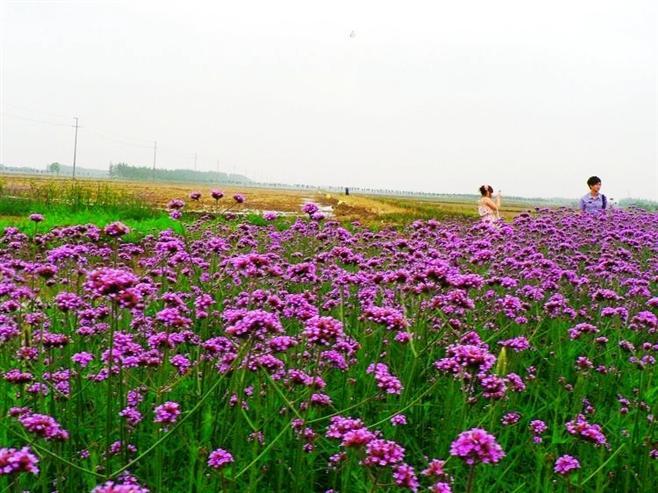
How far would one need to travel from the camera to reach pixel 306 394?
11.6 feet

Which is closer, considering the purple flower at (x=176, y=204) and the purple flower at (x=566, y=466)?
the purple flower at (x=566, y=466)

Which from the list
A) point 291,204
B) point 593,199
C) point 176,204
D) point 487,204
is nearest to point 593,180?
point 593,199

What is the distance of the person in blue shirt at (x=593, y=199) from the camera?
15.0 metres

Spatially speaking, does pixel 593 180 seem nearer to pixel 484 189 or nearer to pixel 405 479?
pixel 484 189

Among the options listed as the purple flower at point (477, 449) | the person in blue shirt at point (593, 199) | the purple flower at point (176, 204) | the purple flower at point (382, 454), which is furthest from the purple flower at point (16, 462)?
the person in blue shirt at point (593, 199)

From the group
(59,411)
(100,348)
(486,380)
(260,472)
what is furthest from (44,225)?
(486,380)

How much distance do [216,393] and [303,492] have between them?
95cm

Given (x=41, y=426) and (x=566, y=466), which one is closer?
→ (x=41, y=426)

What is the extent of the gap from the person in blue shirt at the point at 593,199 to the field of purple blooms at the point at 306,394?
9.04 metres

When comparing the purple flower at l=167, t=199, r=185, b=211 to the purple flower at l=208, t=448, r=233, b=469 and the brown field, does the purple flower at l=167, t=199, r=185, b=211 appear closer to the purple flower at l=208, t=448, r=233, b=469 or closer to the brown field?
the purple flower at l=208, t=448, r=233, b=469

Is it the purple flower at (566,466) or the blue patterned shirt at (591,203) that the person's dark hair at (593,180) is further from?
the purple flower at (566,466)

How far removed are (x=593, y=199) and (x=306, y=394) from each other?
44.6 feet

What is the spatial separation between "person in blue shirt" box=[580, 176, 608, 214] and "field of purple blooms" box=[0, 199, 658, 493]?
29.7ft

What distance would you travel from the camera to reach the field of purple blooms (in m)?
2.64
